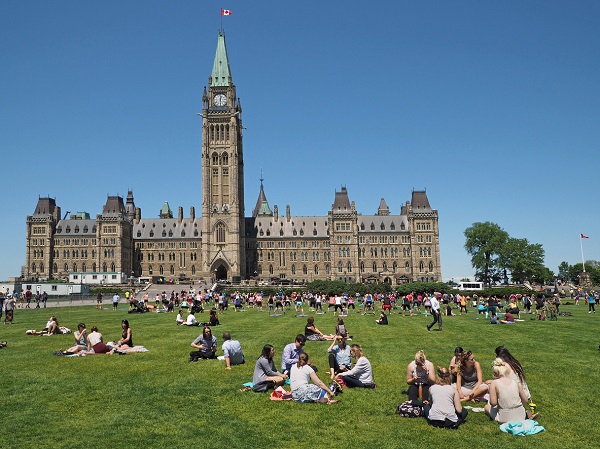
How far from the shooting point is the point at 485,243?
115m

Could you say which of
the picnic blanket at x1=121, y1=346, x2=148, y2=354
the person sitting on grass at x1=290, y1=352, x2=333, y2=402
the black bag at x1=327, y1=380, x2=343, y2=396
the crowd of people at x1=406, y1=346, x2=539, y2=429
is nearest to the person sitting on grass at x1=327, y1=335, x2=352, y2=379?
the black bag at x1=327, y1=380, x2=343, y2=396

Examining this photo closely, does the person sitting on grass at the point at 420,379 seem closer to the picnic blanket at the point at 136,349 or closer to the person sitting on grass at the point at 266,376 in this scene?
the person sitting on grass at the point at 266,376

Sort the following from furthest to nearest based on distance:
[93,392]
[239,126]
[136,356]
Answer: [239,126]
[136,356]
[93,392]

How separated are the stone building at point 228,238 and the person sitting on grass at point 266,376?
103932mm

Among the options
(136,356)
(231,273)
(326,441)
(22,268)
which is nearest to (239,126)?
(231,273)

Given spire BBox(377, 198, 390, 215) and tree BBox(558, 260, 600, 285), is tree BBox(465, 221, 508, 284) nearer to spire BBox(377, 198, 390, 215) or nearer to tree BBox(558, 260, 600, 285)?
spire BBox(377, 198, 390, 215)

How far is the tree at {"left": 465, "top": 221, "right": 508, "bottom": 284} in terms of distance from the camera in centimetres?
11181

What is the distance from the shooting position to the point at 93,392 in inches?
525

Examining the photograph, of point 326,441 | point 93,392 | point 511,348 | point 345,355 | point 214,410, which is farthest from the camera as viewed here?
point 511,348

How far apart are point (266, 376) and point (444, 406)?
16.3ft

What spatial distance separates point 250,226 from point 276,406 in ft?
401

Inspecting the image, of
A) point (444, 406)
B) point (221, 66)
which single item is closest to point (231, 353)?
point (444, 406)

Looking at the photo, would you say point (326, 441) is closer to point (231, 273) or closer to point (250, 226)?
point (231, 273)

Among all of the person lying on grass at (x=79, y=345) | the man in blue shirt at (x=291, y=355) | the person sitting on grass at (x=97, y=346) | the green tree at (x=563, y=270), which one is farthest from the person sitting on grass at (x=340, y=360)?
the green tree at (x=563, y=270)
